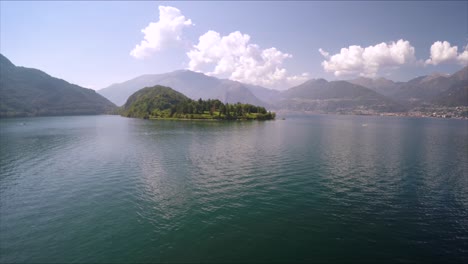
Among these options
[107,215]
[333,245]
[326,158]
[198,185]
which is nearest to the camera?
[333,245]

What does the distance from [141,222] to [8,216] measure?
21.4 metres

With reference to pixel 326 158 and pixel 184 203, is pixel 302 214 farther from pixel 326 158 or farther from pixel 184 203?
pixel 326 158

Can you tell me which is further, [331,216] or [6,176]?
[6,176]

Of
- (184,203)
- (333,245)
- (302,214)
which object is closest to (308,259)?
(333,245)

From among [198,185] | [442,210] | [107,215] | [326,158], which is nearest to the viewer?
[107,215]

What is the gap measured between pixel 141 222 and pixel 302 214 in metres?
24.3

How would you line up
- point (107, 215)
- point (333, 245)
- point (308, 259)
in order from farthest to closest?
point (107, 215)
point (333, 245)
point (308, 259)

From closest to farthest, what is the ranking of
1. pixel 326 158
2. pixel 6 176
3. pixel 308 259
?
pixel 308 259, pixel 6 176, pixel 326 158

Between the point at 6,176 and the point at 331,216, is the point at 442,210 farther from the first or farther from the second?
the point at 6,176

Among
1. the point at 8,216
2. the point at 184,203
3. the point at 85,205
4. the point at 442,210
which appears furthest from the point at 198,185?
the point at 442,210

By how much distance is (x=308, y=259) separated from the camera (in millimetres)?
26109

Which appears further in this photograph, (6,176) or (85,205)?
(6,176)

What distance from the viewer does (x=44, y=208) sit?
39.5 m

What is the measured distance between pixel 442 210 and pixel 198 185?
43637 millimetres
